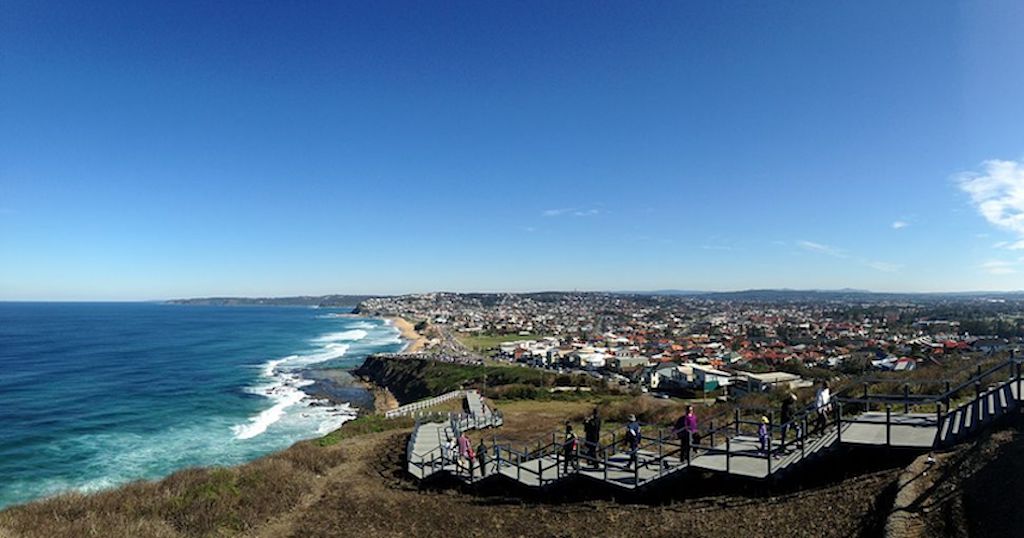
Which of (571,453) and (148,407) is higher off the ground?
(571,453)

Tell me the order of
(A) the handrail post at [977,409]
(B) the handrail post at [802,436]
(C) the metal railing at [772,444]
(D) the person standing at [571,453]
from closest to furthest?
(A) the handrail post at [977,409], (C) the metal railing at [772,444], (B) the handrail post at [802,436], (D) the person standing at [571,453]

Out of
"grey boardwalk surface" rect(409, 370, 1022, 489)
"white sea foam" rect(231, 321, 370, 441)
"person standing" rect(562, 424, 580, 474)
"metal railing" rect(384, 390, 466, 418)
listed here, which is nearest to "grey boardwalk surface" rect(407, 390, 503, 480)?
"grey boardwalk surface" rect(409, 370, 1022, 489)

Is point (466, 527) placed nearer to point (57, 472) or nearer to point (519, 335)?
point (57, 472)

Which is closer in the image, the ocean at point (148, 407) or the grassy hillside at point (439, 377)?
the ocean at point (148, 407)

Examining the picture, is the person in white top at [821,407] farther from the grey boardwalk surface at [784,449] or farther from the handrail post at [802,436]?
the handrail post at [802,436]

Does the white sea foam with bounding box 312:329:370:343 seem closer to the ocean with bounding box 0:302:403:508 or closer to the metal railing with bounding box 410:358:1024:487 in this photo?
the ocean with bounding box 0:302:403:508

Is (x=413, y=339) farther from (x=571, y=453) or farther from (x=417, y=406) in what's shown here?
(x=571, y=453)

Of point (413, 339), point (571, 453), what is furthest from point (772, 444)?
point (413, 339)

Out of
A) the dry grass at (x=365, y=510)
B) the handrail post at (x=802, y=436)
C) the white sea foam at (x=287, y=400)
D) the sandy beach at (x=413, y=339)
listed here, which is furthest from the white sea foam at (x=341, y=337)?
the handrail post at (x=802, y=436)

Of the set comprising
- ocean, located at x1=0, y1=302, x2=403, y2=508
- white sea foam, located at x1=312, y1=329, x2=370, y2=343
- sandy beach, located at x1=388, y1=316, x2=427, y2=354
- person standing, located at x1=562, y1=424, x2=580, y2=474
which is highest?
Answer: person standing, located at x1=562, y1=424, x2=580, y2=474
